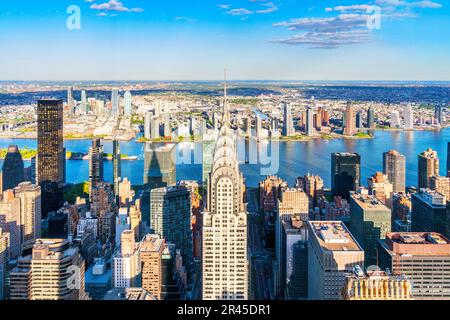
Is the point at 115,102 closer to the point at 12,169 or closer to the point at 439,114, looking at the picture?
the point at 12,169

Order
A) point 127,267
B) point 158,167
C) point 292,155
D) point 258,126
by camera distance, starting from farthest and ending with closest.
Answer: point 292,155
point 158,167
point 258,126
point 127,267

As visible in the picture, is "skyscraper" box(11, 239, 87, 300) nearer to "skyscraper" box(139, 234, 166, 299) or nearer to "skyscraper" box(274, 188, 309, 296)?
"skyscraper" box(139, 234, 166, 299)

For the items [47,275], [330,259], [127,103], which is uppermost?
[127,103]

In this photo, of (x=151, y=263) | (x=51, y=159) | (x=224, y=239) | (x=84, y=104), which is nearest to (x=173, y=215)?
(x=151, y=263)

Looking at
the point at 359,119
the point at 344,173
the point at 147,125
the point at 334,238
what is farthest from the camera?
the point at 344,173

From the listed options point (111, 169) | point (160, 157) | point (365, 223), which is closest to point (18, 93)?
point (160, 157)

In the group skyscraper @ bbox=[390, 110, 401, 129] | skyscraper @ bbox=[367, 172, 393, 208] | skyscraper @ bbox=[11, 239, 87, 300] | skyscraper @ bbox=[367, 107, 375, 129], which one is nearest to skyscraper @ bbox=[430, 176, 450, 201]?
skyscraper @ bbox=[367, 172, 393, 208]

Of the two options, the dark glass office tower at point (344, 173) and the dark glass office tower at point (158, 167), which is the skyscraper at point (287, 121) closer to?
the dark glass office tower at point (344, 173)

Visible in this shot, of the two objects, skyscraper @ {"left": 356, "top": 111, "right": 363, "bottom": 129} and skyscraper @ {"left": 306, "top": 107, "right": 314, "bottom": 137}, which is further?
skyscraper @ {"left": 356, "top": 111, "right": 363, "bottom": 129}
